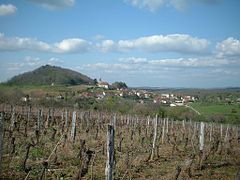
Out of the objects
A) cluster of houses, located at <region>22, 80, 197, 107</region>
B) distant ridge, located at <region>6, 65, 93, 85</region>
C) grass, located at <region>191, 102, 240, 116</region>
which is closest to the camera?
grass, located at <region>191, 102, 240, 116</region>

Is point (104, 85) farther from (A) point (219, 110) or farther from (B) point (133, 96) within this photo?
(A) point (219, 110)

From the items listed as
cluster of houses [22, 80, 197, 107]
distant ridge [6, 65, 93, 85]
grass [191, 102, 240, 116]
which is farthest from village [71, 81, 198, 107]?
distant ridge [6, 65, 93, 85]

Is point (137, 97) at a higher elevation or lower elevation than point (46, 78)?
lower

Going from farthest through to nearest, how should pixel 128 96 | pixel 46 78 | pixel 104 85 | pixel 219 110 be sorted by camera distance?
pixel 104 85 → pixel 46 78 → pixel 128 96 → pixel 219 110

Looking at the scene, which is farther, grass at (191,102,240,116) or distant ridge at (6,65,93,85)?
distant ridge at (6,65,93,85)

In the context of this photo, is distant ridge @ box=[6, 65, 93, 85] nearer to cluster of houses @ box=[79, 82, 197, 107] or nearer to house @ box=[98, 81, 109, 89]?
house @ box=[98, 81, 109, 89]

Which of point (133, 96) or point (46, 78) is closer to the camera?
point (133, 96)

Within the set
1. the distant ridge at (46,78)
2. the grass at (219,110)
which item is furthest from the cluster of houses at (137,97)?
the distant ridge at (46,78)

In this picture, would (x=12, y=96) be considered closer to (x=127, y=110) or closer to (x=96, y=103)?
(x=96, y=103)

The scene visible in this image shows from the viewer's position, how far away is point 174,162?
14.1 m

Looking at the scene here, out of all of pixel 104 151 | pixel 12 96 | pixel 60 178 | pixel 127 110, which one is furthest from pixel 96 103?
pixel 60 178

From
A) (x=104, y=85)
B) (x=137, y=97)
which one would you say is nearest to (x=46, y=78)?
(x=104, y=85)

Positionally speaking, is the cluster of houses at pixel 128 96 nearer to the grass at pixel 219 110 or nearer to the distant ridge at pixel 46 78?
the grass at pixel 219 110

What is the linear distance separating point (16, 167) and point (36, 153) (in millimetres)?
2736
